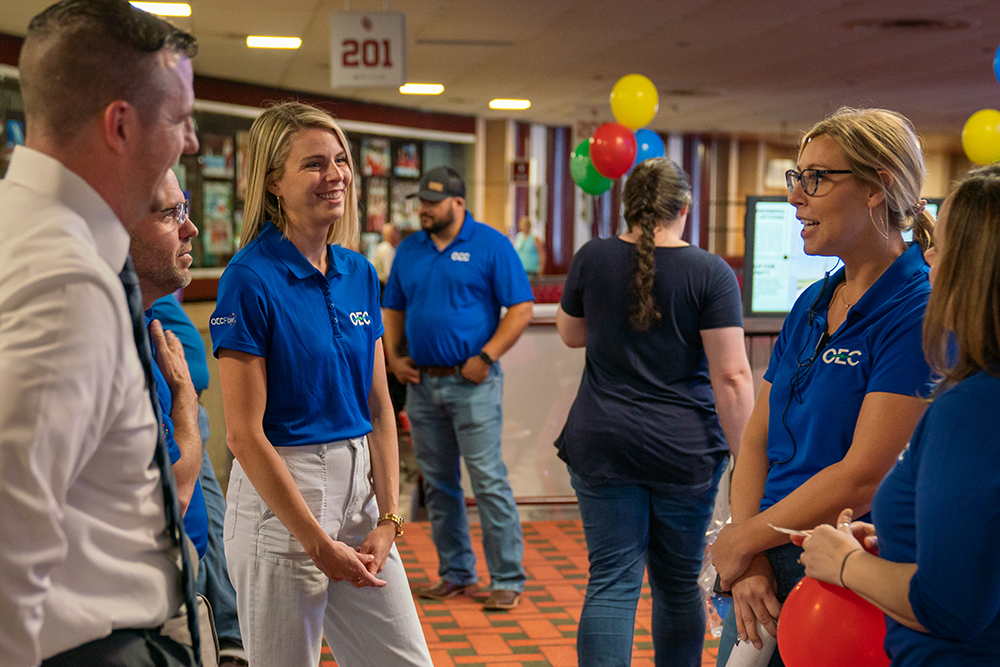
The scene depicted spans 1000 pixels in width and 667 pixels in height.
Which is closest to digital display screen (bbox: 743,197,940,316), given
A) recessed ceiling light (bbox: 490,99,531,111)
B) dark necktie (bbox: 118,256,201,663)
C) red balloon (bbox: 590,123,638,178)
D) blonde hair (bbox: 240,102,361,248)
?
red balloon (bbox: 590,123,638,178)

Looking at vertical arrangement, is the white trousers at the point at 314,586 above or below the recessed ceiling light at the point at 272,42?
below

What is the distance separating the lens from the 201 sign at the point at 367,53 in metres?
6.89

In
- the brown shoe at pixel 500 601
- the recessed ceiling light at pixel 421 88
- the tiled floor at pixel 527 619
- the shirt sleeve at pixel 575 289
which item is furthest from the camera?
the recessed ceiling light at pixel 421 88

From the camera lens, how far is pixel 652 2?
24.5 feet

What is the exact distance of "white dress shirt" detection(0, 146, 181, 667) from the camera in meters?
0.90

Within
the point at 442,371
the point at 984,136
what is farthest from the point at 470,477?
the point at 984,136

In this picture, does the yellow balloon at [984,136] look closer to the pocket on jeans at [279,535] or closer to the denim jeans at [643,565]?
the denim jeans at [643,565]

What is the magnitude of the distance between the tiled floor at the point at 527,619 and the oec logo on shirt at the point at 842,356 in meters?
1.99

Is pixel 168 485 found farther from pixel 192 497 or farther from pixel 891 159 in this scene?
pixel 891 159

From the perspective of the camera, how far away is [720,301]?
8.57ft

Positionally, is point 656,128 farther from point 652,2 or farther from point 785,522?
point 785,522

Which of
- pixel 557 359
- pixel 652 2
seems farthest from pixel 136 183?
pixel 652 2

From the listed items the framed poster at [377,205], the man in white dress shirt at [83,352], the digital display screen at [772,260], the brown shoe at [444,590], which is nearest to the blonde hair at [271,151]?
the man in white dress shirt at [83,352]

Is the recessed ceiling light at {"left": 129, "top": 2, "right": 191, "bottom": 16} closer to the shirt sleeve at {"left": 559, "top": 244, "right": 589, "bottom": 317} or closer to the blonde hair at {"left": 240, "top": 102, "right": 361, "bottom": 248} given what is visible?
the shirt sleeve at {"left": 559, "top": 244, "right": 589, "bottom": 317}
